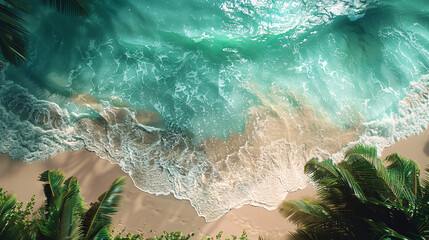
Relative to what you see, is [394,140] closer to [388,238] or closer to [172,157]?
[388,238]

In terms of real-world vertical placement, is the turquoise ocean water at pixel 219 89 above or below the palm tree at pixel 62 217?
above

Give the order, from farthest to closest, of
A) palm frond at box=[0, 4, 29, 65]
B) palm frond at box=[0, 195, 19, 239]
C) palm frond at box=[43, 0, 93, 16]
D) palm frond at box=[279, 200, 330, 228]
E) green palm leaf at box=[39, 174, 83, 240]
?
palm frond at box=[43, 0, 93, 16] < palm frond at box=[0, 4, 29, 65] < palm frond at box=[279, 200, 330, 228] < green palm leaf at box=[39, 174, 83, 240] < palm frond at box=[0, 195, 19, 239]

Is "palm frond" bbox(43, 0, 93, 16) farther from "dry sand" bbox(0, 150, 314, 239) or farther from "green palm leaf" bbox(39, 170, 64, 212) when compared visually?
"green palm leaf" bbox(39, 170, 64, 212)

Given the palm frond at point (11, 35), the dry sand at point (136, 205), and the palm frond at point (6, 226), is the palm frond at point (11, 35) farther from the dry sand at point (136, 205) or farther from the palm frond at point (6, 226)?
the dry sand at point (136, 205)

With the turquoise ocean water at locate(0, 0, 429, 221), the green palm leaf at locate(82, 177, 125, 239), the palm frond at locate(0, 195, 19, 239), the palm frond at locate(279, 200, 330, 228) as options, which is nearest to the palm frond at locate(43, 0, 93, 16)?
the turquoise ocean water at locate(0, 0, 429, 221)

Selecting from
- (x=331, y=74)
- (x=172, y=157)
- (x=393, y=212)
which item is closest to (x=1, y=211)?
(x=172, y=157)

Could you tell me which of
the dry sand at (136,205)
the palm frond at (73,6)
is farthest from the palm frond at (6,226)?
the palm frond at (73,6)
